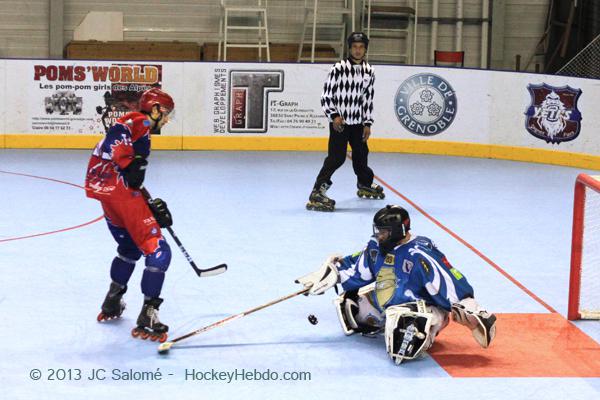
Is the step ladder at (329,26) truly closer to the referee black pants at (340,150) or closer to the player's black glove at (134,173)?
the referee black pants at (340,150)

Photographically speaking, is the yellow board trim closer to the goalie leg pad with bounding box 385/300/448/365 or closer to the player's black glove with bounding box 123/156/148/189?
the player's black glove with bounding box 123/156/148/189

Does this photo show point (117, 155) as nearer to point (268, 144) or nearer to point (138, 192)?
point (138, 192)

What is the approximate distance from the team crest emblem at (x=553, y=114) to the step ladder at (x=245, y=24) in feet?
Answer: 20.0

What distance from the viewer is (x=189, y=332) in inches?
287

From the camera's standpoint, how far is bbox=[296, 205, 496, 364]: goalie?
6.66m

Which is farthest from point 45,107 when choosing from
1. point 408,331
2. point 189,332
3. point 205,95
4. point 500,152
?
point 408,331

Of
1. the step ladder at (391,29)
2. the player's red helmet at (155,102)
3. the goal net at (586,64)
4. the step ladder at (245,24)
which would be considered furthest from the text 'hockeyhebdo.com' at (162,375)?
the step ladder at (391,29)

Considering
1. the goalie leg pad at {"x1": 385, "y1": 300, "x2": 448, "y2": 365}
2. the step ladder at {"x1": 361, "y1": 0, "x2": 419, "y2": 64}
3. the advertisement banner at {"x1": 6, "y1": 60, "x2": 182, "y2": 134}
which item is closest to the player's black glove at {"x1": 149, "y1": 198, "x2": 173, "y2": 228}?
the goalie leg pad at {"x1": 385, "y1": 300, "x2": 448, "y2": 365}

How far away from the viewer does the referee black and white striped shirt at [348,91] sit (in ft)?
39.4

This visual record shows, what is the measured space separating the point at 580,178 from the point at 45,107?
9880mm

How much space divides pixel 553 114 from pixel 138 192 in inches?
381

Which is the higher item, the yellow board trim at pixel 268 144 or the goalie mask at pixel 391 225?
the goalie mask at pixel 391 225

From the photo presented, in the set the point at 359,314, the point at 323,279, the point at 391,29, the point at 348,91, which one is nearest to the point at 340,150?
the point at 348,91

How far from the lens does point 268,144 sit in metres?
16.4
